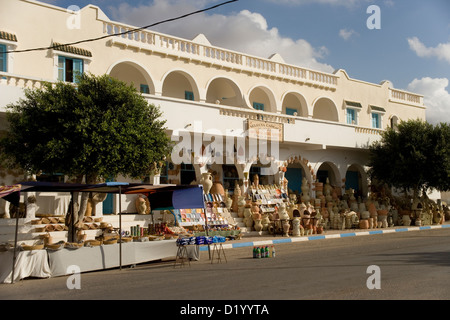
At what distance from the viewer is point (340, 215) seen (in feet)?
78.7

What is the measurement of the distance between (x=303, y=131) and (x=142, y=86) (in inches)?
329

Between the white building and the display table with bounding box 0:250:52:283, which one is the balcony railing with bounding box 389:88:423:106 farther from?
the display table with bounding box 0:250:52:283

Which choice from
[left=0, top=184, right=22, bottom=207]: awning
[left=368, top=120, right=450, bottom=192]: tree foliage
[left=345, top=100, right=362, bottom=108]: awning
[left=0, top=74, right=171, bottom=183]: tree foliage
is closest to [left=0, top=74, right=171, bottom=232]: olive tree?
[left=0, top=74, right=171, bottom=183]: tree foliage

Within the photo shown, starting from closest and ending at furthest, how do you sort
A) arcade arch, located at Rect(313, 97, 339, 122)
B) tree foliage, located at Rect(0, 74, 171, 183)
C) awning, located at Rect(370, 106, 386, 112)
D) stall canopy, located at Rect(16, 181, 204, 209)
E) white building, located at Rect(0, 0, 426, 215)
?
A: 1. stall canopy, located at Rect(16, 181, 204, 209)
2. tree foliage, located at Rect(0, 74, 171, 183)
3. white building, located at Rect(0, 0, 426, 215)
4. arcade arch, located at Rect(313, 97, 339, 122)
5. awning, located at Rect(370, 106, 386, 112)

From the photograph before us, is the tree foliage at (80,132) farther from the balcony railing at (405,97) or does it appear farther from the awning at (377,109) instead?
the balcony railing at (405,97)

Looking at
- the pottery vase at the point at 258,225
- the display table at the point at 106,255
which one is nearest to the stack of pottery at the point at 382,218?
the pottery vase at the point at 258,225

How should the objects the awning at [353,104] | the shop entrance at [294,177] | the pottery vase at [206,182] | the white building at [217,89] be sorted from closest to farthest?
the white building at [217,89], the pottery vase at [206,182], the shop entrance at [294,177], the awning at [353,104]

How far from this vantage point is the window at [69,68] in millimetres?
18453

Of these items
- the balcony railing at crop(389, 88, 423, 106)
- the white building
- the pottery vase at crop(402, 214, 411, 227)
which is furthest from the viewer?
the balcony railing at crop(389, 88, 423, 106)

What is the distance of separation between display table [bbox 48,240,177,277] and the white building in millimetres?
7105

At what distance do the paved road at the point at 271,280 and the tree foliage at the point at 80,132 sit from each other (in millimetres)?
3985

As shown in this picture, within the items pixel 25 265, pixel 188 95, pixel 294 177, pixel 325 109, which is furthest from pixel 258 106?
pixel 25 265

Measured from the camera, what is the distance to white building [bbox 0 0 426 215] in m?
18.0

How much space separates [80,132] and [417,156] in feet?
57.0
